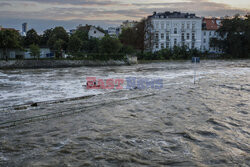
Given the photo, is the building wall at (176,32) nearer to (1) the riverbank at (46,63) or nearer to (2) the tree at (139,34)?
(2) the tree at (139,34)

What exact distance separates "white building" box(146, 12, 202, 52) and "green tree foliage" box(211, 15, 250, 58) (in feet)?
21.0

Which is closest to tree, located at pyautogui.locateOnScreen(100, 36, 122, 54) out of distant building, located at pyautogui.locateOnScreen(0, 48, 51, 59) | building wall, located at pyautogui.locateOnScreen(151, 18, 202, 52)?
distant building, located at pyautogui.locateOnScreen(0, 48, 51, 59)

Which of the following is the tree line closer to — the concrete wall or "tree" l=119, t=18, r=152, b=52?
"tree" l=119, t=18, r=152, b=52

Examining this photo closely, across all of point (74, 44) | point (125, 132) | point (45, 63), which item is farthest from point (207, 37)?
point (125, 132)

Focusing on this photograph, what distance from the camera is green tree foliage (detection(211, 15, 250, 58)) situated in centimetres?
6588

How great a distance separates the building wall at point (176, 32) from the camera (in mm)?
67488

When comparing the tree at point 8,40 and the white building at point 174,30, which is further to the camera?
the white building at point 174,30

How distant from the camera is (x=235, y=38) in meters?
65.1

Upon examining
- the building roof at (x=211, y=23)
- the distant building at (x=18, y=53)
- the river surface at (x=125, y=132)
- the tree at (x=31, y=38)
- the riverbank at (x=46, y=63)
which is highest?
the building roof at (x=211, y=23)

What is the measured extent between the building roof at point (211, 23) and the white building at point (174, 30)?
4.69m

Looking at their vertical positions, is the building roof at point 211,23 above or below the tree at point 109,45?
above

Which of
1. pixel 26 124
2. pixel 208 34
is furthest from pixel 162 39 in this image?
pixel 26 124

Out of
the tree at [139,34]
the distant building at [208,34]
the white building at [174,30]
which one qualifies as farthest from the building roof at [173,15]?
the distant building at [208,34]

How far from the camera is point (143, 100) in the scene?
43.6 feet
